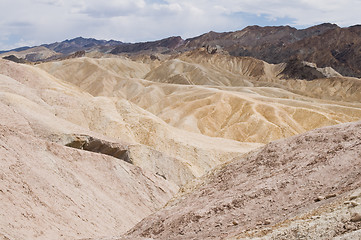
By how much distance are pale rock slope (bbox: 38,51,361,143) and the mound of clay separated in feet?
108

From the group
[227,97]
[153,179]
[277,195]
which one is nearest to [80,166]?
[153,179]

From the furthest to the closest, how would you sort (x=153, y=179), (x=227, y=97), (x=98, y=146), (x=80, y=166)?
1. (x=227, y=97)
2. (x=98, y=146)
3. (x=153, y=179)
4. (x=80, y=166)

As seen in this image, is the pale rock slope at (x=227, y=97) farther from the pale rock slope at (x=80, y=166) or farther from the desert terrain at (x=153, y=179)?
the pale rock slope at (x=80, y=166)

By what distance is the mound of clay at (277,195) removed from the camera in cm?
826

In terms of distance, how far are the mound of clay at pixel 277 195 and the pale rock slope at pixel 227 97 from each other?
3285 centimetres

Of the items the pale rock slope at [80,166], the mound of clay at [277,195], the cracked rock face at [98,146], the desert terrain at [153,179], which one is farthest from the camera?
the cracked rock face at [98,146]

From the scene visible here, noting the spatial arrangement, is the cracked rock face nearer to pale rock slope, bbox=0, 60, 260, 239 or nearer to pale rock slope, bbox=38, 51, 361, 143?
pale rock slope, bbox=0, 60, 260, 239

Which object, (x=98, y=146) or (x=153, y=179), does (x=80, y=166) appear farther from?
(x=98, y=146)

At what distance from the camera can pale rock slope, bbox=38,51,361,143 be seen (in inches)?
1945

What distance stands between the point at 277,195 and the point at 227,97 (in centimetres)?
4825

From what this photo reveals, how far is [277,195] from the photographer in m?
10.6

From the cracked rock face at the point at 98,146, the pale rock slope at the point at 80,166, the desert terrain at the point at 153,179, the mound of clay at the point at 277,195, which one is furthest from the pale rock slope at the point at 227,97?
the mound of clay at the point at 277,195

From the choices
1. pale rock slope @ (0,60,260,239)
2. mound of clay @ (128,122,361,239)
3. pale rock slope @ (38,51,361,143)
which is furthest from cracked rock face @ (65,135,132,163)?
pale rock slope @ (38,51,361,143)

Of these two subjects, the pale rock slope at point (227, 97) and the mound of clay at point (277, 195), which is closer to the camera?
the mound of clay at point (277, 195)
